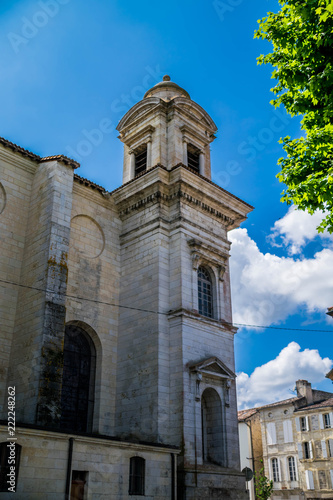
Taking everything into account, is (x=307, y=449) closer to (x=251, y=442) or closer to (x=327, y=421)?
(x=327, y=421)

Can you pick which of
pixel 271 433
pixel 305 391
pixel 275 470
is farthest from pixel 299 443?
pixel 305 391

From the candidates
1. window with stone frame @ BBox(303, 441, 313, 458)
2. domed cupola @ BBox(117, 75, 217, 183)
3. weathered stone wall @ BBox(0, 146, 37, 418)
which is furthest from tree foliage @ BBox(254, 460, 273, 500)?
weathered stone wall @ BBox(0, 146, 37, 418)

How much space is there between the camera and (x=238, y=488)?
17562mm

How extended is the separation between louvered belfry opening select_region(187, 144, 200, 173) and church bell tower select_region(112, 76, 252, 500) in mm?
70

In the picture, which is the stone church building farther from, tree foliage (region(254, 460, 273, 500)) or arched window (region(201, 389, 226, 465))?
tree foliage (region(254, 460, 273, 500))

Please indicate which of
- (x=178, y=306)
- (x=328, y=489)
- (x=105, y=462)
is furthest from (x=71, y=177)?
(x=328, y=489)

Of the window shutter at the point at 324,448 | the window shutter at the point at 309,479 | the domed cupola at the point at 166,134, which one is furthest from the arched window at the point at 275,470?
the domed cupola at the point at 166,134

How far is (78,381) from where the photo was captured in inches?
719

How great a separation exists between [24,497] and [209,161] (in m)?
17.7

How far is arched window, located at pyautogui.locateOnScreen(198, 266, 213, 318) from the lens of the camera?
20219mm

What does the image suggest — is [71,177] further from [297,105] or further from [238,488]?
[238,488]

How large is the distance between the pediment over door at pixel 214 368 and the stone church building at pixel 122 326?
0.28ft

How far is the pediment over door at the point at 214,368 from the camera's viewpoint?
17.7 meters

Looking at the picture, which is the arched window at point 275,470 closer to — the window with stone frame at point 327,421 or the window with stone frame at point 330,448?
the window with stone frame at point 330,448
